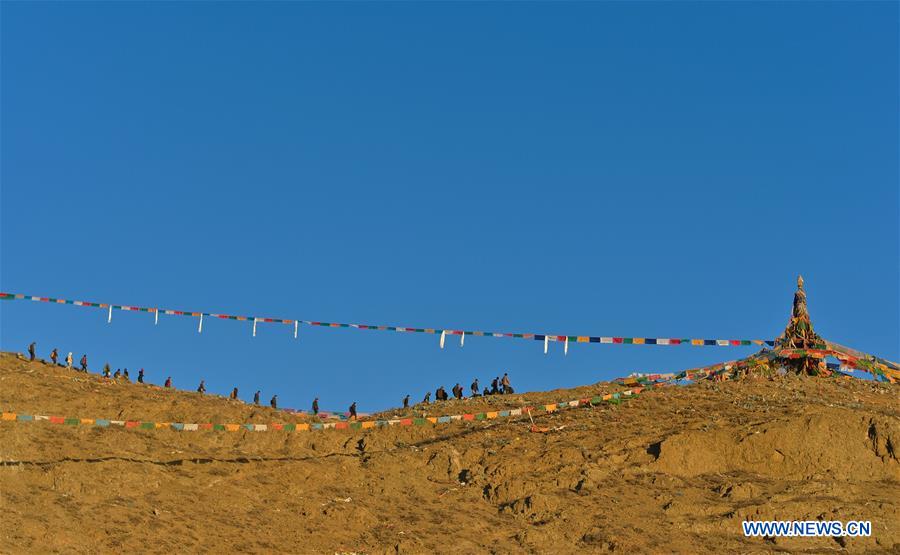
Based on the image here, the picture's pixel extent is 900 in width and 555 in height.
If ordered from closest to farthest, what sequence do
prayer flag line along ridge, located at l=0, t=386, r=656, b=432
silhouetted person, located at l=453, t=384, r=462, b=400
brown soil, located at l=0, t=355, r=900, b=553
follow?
brown soil, located at l=0, t=355, r=900, b=553, prayer flag line along ridge, located at l=0, t=386, r=656, b=432, silhouetted person, located at l=453, t=384, r=462, b=400

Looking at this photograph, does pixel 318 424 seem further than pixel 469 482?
Yes

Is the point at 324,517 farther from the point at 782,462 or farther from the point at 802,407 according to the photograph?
the point at 802,407

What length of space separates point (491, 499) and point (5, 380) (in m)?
19.7

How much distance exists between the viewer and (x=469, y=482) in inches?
1256

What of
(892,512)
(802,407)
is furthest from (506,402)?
(892,512)

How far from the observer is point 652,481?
31016 mm

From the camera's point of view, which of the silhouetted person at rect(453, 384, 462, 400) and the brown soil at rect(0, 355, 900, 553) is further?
the silhouetted person at rect(453, 384, 462, 400)

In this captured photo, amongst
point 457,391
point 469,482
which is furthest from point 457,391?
point 469,482

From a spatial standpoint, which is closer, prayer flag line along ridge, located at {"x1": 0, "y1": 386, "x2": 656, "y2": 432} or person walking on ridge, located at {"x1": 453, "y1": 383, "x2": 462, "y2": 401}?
prayer flag line along ridge, located at {"x1": 0, "y1": 386, "x2": 656, "y2": 432}

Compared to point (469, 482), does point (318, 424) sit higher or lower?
higher

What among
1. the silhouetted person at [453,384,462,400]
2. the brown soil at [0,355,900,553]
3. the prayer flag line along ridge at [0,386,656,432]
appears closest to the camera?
the brown soil at [0,355,900,553]

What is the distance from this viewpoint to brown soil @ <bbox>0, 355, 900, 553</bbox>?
2786 centimetres

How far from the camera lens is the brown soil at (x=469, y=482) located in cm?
2786

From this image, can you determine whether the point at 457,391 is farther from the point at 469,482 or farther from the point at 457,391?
the point at 469,482
